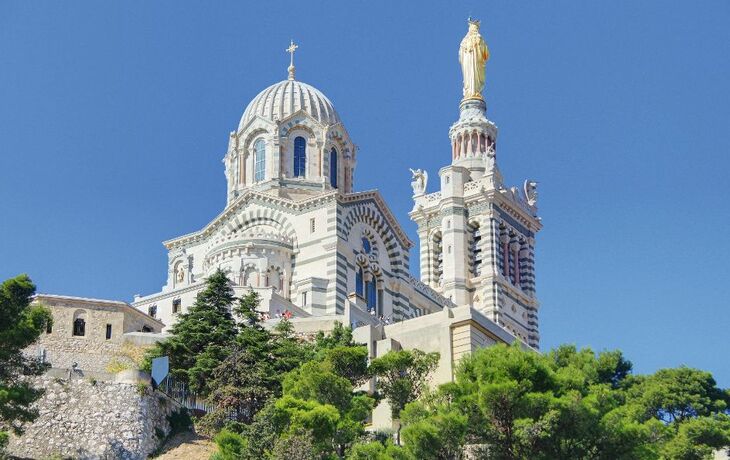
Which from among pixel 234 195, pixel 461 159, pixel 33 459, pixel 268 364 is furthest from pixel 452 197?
pixel 33 459

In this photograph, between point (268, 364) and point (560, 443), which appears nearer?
point (560, 443)

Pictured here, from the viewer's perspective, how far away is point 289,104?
6269 cm

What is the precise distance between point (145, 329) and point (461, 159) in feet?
114

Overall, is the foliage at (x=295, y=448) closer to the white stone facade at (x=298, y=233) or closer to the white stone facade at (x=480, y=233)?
the white stone facade at (x=298, y=233)

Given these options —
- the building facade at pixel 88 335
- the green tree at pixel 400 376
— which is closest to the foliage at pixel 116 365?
the building facade at pixel 88 335

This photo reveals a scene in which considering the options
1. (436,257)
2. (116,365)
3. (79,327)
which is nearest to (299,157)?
(79,327)

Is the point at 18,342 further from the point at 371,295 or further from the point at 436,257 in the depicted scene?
the point at 436,257

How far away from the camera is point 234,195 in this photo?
62188mm

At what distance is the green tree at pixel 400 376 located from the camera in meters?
40.1

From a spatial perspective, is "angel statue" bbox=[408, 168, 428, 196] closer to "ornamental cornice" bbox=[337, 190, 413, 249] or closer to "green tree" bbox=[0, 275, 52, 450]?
"ornamental cornice" bbox=[337, 190, 413, 249]

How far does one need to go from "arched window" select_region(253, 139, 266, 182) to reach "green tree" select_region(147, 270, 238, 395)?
16.2 meters

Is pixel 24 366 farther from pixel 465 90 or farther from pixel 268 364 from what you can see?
pixel 465 90

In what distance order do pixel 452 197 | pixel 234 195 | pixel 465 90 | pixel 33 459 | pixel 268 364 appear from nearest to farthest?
pixel 33 459 < pixel 268 364 < pixel 234 195 < pixel 452 197 < pixel 465 90

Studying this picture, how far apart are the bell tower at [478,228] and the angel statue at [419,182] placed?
11 mm
